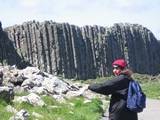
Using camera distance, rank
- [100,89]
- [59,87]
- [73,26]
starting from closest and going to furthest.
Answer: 1. [100,89]
2. [59,87]
3. [73,26]

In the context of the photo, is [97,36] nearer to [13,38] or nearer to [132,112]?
[13,38]

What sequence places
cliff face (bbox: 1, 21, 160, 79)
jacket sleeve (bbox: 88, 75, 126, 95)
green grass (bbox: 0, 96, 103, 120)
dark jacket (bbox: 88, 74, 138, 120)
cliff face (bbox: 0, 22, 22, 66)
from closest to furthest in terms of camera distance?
jacket sleeve (bbox: 88, 75, 126, 95) → dark jacket (bbox: 88, 74, 138, 120) → green grass (bbox: 0, 96, 103, 120) → cliff face (bbox: 0, 22, 22, 66) → cliff face (bbox: 1, 21, 160, 79)

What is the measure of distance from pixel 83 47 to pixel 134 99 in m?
106

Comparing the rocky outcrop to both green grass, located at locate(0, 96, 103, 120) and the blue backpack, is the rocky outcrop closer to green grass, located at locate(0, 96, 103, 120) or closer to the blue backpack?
green grass, located at locate(0, 96, 103, 120)

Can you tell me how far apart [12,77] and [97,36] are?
9173cm

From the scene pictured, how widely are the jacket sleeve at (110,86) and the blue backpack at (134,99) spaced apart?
6.8 inches

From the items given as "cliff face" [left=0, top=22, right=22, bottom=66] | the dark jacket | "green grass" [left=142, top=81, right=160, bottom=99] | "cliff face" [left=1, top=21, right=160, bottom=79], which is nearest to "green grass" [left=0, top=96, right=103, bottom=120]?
the dark jacket

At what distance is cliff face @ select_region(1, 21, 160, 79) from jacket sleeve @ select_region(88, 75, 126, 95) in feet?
297

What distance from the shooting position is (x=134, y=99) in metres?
13.3

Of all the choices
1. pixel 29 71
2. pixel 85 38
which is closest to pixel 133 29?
pixel 85 38

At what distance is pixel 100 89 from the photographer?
513 inches

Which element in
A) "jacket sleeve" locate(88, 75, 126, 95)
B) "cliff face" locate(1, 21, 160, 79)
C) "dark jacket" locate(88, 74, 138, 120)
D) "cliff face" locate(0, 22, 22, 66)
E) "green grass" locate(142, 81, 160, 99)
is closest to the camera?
"jacket sleeve" locate(88, 75, 126, 95)

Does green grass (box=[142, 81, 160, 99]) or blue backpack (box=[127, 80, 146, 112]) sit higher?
blue backpack (box=[127, 80, 146, 112])

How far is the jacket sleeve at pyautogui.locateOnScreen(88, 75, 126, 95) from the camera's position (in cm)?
1302
